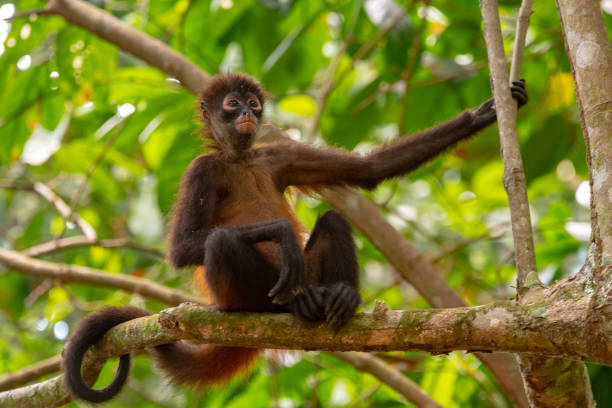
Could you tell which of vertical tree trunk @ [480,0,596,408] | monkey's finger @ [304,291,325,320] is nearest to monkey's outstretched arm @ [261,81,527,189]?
vertical tree trunk @ [480,0,596,408]

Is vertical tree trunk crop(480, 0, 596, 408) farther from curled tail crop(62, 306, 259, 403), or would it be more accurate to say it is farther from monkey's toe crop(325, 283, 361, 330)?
curled tail crop(62, 306, 259, 403)

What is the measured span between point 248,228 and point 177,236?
A: 683mm

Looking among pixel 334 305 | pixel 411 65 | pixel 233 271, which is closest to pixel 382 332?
pixel 334 305

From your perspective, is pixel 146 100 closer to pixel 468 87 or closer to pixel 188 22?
pixel 188 22

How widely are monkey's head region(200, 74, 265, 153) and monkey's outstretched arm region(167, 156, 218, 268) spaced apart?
1.69ft

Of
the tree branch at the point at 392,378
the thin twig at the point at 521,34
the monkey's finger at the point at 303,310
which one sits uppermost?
the thin twig at the point at 521,34

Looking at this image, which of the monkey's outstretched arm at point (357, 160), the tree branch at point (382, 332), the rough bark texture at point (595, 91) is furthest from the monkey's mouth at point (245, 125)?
the rough bark texture at point (595, 91)

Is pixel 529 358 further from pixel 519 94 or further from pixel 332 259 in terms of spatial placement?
pixel 519 94

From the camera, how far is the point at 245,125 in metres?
6.28

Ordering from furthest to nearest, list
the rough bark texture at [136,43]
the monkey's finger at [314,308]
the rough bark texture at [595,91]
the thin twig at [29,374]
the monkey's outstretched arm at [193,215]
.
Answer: the rough bark texture at [136,43] < the thin twig at [29,374] < the monkey's outstretched arm at [193,215] < the monkey's finger at [314,308] < the rough bark texture at [595,91]

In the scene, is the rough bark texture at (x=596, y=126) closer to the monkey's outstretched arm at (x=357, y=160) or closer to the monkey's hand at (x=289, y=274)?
the monkey's hand at (x=289, y=274)

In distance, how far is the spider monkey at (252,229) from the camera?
485cm

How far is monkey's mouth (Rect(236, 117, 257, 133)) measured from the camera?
628cm

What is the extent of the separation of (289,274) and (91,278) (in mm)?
3246
